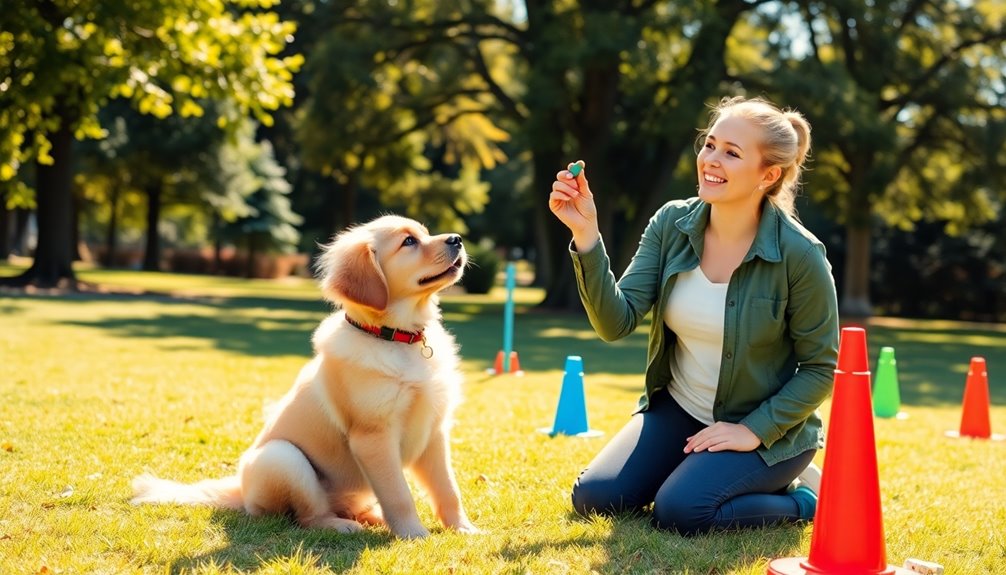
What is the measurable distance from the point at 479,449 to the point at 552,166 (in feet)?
66.1

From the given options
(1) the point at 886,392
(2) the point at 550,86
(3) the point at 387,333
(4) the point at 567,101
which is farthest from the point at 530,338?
(3) the point at 387,333

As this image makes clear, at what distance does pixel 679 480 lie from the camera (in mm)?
4809

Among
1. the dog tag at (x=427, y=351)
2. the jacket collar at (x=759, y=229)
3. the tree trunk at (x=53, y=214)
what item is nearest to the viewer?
the dog tag at (x=427, y=351)

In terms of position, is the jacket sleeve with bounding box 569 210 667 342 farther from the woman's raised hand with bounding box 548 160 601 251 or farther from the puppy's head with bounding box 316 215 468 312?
the puppy's head with bounding box 316 215 468 312

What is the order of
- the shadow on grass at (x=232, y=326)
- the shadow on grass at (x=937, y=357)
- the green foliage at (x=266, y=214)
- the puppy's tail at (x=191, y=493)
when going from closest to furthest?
the puppy's tail at (x=191, y=493), the shadow on grass at (x=937, y=357), the shadow on grass at (x=232, y=326), the green foliage at (x=266, y=214)

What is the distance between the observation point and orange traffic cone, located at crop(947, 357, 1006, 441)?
28.4ft

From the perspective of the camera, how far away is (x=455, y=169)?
193ft

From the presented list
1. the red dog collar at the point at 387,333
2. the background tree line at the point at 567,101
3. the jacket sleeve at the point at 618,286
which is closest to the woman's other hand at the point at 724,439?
the jacket sleeve at the point at 618,286

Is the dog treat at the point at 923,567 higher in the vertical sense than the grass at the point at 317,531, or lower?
higher

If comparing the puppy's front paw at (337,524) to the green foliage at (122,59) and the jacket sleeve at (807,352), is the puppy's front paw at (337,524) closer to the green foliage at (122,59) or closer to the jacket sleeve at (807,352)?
the jacket sleeve at (807,352)

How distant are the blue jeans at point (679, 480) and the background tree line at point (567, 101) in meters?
10.2

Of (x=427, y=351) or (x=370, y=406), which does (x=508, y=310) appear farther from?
(x=370, y=406)

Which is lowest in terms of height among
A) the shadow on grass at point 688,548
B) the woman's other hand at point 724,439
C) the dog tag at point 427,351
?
the shadow on grass at point 688,548

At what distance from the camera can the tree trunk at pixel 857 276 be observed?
101ft
